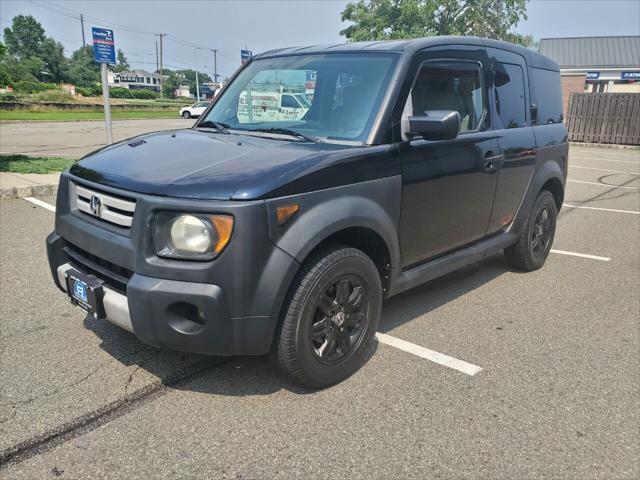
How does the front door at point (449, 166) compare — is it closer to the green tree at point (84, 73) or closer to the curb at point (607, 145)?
the curb at point (607, 145)

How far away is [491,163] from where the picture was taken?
4066 mm

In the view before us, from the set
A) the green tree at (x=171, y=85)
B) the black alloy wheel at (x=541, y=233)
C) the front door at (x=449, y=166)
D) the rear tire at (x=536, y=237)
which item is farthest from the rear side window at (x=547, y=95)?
the green tree at (x=171, y=85)

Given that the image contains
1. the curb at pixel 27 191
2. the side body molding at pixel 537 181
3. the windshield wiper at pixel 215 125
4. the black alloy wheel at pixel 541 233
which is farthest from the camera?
the curb at pixel 27 191

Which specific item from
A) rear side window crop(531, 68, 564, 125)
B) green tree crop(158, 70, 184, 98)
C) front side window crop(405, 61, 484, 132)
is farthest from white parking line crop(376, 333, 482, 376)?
green tree crop(158, 70, 184, 98)

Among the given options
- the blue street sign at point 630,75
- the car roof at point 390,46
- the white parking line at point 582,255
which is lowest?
the white parking line at point 582,255

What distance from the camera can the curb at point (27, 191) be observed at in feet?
26.1

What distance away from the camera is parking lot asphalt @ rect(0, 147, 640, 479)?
243cm

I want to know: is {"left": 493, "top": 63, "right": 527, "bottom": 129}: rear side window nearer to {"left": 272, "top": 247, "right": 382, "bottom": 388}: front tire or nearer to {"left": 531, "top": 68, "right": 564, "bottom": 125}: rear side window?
{"left": 531, "top": 68, "right": 564, "bottom": 125}: rear side window

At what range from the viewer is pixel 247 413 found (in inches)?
110

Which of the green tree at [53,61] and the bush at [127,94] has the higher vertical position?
the green tree at [53,61]

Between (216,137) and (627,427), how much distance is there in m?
2.82

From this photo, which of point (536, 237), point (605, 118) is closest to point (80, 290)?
point (536, 237)

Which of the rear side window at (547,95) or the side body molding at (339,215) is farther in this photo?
the rear side window at (547,95)

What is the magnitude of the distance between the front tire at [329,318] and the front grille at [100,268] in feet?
2.74
